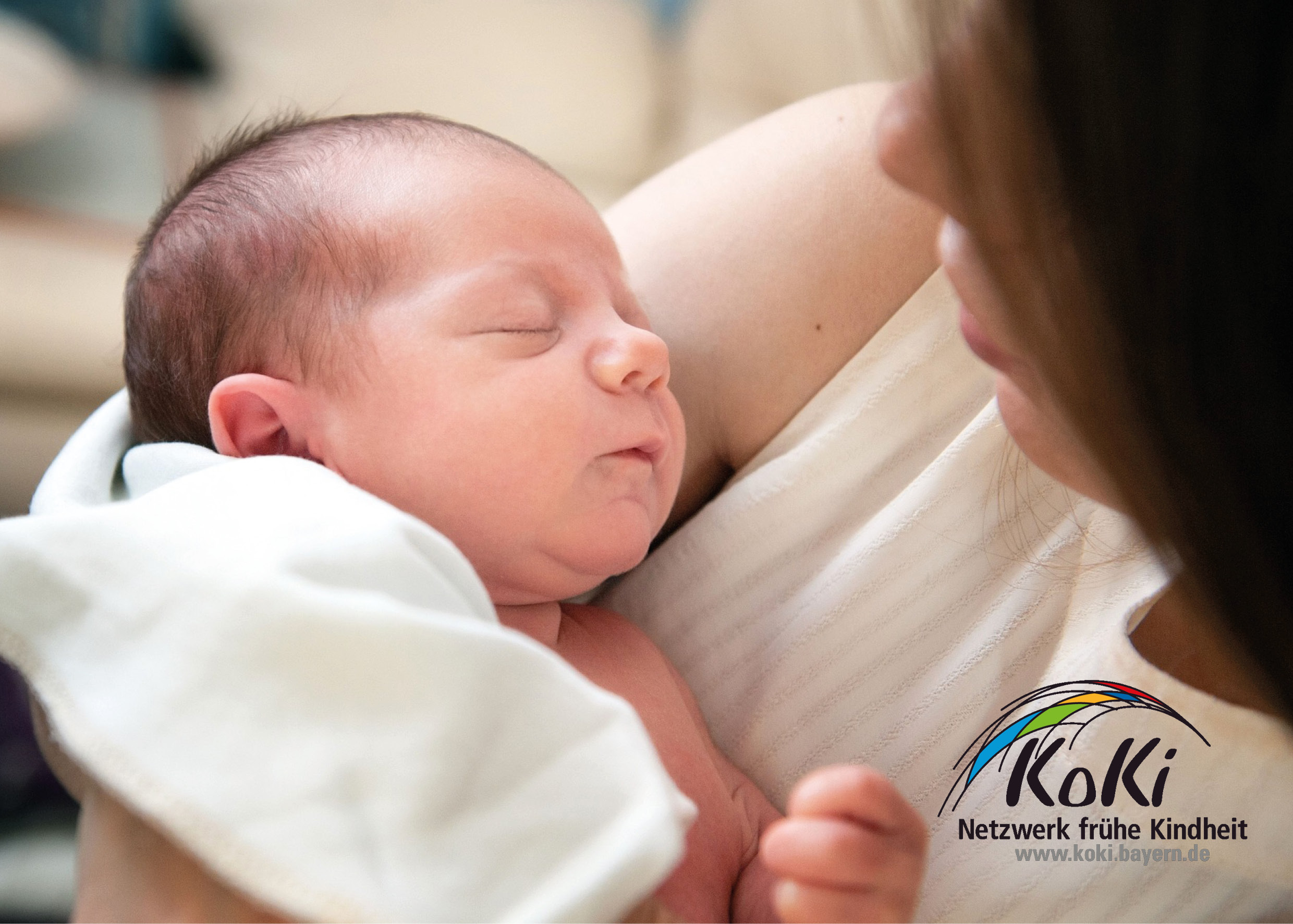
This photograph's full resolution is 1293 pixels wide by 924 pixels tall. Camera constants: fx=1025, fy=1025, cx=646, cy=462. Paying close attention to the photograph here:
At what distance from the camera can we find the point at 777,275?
0.83 metres

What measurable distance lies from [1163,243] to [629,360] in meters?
0.35

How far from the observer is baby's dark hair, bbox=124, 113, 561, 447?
27.6 inches

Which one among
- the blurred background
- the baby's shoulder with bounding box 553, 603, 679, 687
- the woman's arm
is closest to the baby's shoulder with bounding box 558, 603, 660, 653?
the baby's shoulder with bounding box 553, 603, 679, 687

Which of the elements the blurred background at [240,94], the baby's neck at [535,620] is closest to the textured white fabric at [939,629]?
the baby's neck at [535,620]

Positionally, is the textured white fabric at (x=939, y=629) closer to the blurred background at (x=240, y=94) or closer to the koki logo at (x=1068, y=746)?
the koki logo at (x=1068, y=746)

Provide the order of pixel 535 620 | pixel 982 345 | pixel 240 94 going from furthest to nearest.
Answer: pixel 240 94 < pixel 535 620 < pixel 982 345

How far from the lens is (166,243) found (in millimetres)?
781

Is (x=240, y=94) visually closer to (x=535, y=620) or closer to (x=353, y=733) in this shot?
(x=535, y=620)

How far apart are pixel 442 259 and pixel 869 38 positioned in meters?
0.31

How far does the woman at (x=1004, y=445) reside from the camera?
41cm

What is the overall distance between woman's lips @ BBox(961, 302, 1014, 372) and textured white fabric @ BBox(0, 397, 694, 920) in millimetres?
305

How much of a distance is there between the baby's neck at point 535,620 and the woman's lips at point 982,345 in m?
0.35

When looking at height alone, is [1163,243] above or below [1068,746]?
above

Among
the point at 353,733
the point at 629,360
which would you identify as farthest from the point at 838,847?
the point at 629,360
